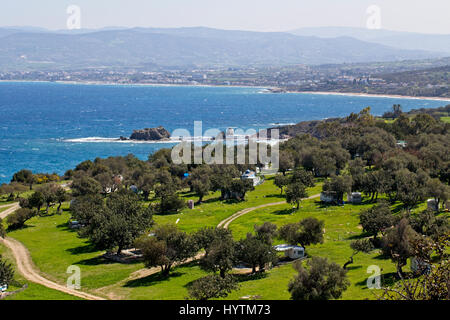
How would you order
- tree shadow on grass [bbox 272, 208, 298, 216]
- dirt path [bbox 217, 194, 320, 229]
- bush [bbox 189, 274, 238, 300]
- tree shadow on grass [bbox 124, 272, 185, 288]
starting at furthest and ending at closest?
tree shadow on grass [bbox 272, 208, 298, 216] → dirt path [bbox 217, 194, 320, 229] → tree shadow on grass [bbox 124, 272, 185, 288] → bush [bbox 189, 274, 238, 300]

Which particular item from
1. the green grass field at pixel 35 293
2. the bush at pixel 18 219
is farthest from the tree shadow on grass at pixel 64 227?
the green grass field at pixel 35 293

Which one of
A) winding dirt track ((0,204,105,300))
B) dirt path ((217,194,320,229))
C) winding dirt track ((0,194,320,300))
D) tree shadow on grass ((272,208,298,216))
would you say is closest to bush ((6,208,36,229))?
winding dirt track ((0,204,105,300))

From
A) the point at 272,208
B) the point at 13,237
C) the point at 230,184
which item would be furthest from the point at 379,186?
the point at 13,237

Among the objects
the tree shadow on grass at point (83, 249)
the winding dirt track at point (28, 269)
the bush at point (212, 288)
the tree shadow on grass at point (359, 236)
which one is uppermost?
the bush at point (212, 288)

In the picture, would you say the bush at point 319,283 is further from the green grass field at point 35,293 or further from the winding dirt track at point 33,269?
the green grass field at point 35,293

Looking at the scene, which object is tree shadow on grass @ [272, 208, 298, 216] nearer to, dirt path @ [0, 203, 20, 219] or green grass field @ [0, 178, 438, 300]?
green grass field @ [0, 178, 438, 300]

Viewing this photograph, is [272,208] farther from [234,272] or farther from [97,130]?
[97,130]
